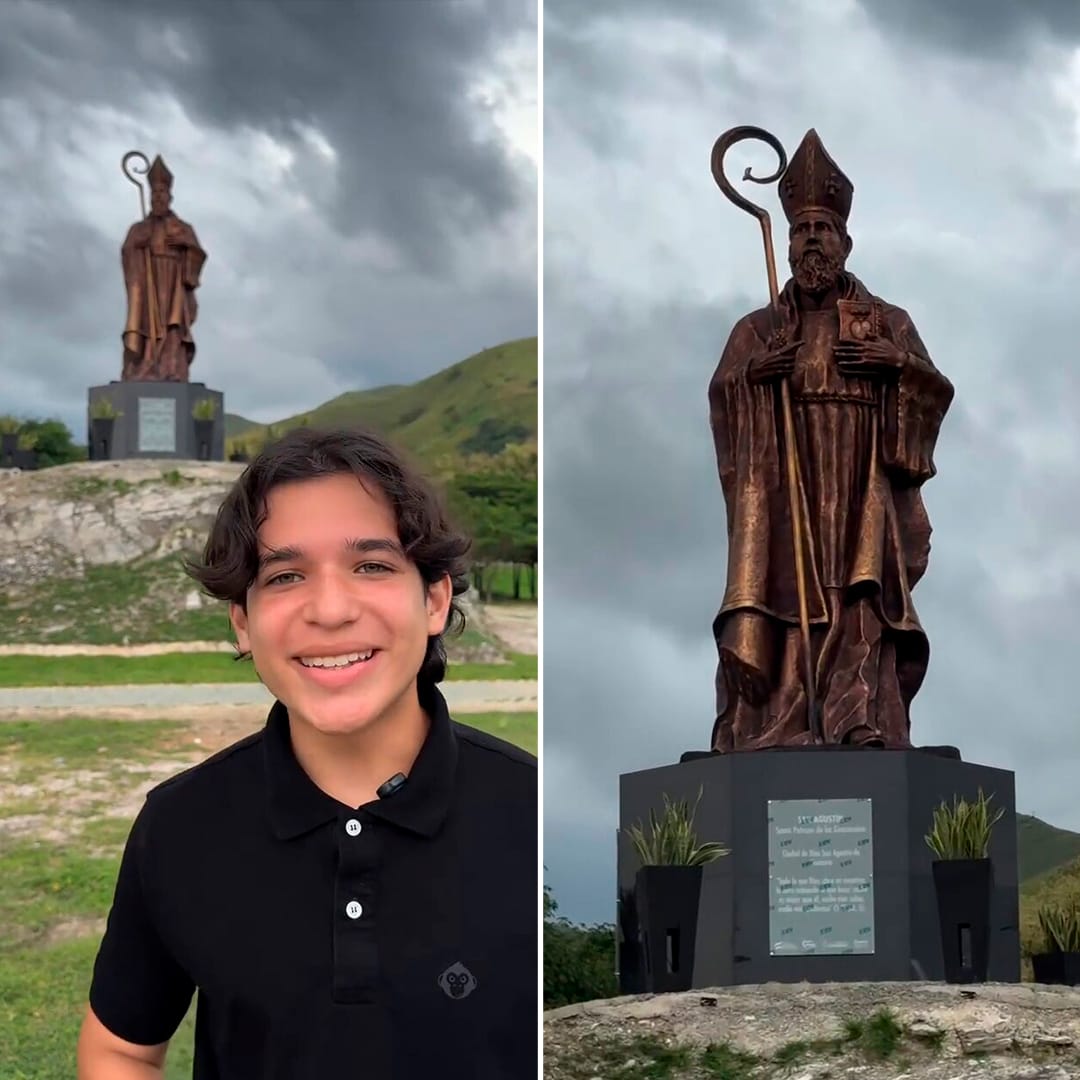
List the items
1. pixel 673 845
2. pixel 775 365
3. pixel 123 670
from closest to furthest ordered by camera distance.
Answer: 1. pixel 673 845
2. pixel 775 365
3. pixel 123 670

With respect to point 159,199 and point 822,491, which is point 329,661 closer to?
point 822,491

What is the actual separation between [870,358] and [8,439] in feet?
31.7

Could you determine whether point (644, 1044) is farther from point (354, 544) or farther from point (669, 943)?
point (354, 544)

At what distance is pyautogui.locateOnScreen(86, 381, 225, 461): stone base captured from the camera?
52.2 feet

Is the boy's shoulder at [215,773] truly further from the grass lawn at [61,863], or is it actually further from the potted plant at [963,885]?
the potted plant at [963,885]

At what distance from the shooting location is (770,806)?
642 cm

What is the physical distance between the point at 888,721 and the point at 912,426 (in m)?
1.26

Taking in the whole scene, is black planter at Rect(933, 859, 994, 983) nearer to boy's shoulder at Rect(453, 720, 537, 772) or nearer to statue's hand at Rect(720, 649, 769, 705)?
statue's hand at Rect(720, 649, 769, 705)

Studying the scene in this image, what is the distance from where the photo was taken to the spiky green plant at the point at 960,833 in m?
6.30

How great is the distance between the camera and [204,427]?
52.3 ft

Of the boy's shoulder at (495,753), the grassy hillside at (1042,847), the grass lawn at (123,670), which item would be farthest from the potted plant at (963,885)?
A: the grass lawn at (123,670)

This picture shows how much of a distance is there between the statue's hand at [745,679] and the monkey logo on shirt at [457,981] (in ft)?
15.7

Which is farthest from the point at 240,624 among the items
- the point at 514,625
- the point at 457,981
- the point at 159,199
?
the point at 159,199

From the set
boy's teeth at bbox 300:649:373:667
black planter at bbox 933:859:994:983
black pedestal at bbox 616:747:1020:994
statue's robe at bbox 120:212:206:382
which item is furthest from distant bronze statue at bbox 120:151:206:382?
boy's teeth at bbox 300:649:373:667
